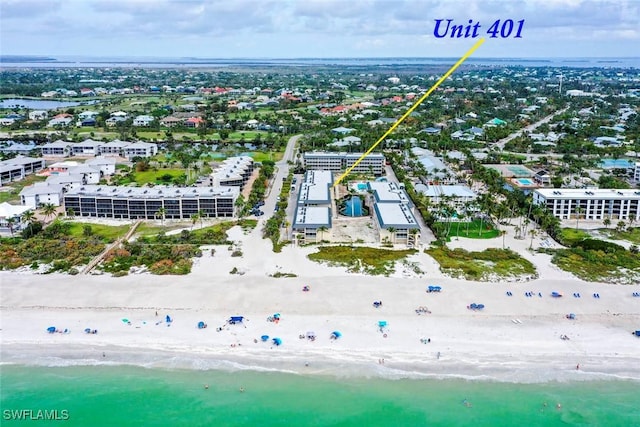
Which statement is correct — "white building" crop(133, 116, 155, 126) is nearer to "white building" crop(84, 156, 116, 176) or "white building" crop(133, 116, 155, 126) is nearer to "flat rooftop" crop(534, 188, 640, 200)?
"white building" crop(84, 156, 116, 176)

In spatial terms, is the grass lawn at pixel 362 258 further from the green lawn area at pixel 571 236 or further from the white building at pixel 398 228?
the green lawn area at pixel 571 236

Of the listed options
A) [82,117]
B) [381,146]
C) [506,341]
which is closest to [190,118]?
[82,117]

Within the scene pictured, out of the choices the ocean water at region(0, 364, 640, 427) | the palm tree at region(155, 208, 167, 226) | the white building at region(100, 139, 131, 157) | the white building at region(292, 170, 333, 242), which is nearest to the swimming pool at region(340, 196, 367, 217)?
the white building at region(292, 170, 333, 242)

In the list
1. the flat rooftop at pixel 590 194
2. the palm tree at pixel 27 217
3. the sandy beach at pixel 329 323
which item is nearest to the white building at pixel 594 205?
the flat rooftop at pixel 590 194

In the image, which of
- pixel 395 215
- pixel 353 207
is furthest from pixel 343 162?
pixel 395 215

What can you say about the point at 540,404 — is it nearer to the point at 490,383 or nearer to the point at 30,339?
the point at 490,383
